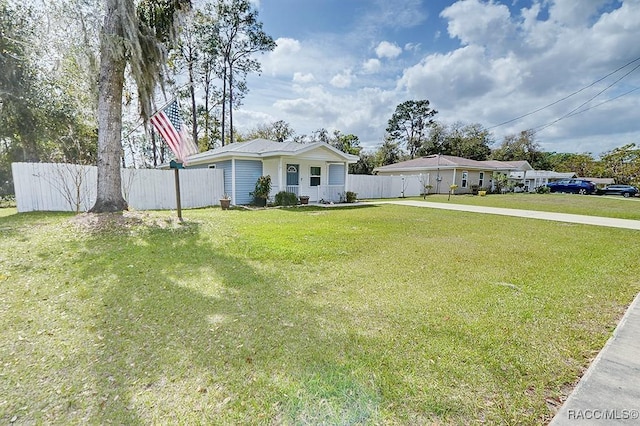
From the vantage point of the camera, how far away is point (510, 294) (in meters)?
3.91

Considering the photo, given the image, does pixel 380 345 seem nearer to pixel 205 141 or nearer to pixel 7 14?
pixel 7 14

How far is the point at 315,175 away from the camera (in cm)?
1661

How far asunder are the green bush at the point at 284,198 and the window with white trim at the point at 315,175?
2321mm

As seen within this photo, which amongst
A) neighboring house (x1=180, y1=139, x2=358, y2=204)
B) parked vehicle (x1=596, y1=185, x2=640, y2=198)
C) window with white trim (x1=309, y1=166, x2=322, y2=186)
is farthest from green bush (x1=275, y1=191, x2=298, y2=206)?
parked vehicle (x1=596, y1=185, x2=640, y2=198)

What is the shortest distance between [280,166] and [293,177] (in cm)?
145

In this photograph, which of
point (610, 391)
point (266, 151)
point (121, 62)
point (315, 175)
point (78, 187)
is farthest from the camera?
point (315, 175)

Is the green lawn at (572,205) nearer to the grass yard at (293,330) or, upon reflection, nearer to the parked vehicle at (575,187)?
the grass yard at (293,330)

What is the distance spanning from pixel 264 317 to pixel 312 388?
1.23 m

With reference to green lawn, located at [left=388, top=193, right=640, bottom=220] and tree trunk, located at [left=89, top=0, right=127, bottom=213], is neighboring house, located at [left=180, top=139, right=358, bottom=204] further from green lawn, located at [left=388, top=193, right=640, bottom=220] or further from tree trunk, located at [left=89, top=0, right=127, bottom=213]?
green lawn, located at [left=388, top=193, right=640, bottom=220]

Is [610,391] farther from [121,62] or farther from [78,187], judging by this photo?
[78,187]

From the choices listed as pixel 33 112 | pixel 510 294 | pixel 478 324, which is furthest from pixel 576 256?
pixel 33 112

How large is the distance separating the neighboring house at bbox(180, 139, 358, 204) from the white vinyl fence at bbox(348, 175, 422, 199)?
384 cm

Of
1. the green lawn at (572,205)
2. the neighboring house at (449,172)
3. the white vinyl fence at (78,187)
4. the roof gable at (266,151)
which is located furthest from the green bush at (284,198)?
the neighboring house at (449,172)

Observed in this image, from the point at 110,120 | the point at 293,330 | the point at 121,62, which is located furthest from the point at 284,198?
the point at 293,330
